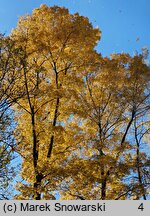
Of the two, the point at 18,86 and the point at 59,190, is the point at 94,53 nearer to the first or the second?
the point at 18,86

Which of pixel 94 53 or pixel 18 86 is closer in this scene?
pixel 18 86

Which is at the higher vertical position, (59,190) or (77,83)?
(77,83)

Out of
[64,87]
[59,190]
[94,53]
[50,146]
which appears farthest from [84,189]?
[94,53]

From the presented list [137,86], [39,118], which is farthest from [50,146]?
[137,86]

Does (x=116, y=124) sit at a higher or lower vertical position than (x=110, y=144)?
higher

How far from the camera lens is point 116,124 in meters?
18.9

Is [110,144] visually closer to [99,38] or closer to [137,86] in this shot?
[137,86]

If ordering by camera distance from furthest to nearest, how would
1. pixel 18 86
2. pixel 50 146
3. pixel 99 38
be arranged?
pixel 99 38 → pixel 50 146 → pixel 18 86

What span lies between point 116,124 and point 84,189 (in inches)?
161

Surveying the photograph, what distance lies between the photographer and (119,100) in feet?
61.3

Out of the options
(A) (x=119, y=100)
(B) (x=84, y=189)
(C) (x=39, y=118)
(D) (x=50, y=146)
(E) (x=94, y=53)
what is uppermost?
(E) (x=94, y=53)

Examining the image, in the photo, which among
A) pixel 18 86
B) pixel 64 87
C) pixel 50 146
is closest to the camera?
pixel 18 86

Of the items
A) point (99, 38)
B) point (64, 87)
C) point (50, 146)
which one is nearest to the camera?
point (50, 146)

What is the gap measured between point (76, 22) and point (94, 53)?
1.71 m
